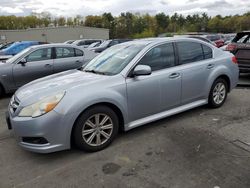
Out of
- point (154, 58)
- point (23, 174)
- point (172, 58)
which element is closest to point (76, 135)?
point (23, 174)

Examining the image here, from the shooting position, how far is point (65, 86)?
3.71 metres

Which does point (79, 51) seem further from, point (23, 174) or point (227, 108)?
point (23, 174)

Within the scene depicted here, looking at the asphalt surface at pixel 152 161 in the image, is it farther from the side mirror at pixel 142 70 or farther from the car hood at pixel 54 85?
the side mirror at pixel 142 70

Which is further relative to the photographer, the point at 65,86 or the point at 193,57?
the point at 193,57

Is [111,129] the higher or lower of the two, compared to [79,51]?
lower

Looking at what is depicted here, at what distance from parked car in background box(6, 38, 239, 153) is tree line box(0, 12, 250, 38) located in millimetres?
75691

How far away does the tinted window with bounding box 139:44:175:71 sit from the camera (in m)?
4.27

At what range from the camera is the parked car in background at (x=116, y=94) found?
3.39 m

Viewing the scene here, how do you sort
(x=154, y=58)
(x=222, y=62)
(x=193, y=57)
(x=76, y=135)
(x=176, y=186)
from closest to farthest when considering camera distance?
1. (x=176, y=186)
2. (x=76, y=135)
3. (x=154, y=58)
4. (x=193, y=57)
5. (x=222, y=62)

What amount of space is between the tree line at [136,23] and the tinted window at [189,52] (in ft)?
248

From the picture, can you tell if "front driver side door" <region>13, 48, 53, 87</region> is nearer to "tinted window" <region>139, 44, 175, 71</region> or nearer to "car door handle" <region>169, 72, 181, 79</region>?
"tinted window" <region>139, 44, 175, 71</region>

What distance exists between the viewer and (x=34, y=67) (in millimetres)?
7488

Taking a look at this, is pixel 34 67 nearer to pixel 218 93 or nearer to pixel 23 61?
pixel 23 61

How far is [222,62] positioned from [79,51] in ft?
15.6
